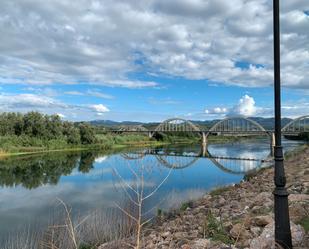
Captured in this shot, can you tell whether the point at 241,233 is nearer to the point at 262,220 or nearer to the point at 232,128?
the point at 262,220

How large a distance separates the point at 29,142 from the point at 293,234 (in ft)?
182

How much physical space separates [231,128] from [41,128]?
168 ft

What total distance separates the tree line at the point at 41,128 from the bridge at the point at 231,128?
27755 millimetres

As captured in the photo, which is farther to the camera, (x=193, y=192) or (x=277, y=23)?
(x=193, y=192)

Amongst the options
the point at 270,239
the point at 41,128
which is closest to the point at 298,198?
the point at 270,239

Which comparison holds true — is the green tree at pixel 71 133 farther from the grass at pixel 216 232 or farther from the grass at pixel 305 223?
the grass at pixel 305 223

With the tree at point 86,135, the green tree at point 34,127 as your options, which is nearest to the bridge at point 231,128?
the tree at point 86,135

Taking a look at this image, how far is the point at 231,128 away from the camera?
9306 centimetres

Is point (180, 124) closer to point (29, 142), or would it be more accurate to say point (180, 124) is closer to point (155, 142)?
point (155, 142)

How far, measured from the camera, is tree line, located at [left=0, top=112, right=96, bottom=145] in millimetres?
58997

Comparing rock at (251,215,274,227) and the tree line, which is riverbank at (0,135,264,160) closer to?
the tree line

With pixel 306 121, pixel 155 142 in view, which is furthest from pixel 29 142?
pixel 306 121

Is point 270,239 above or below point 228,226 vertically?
above

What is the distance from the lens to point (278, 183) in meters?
4.85
